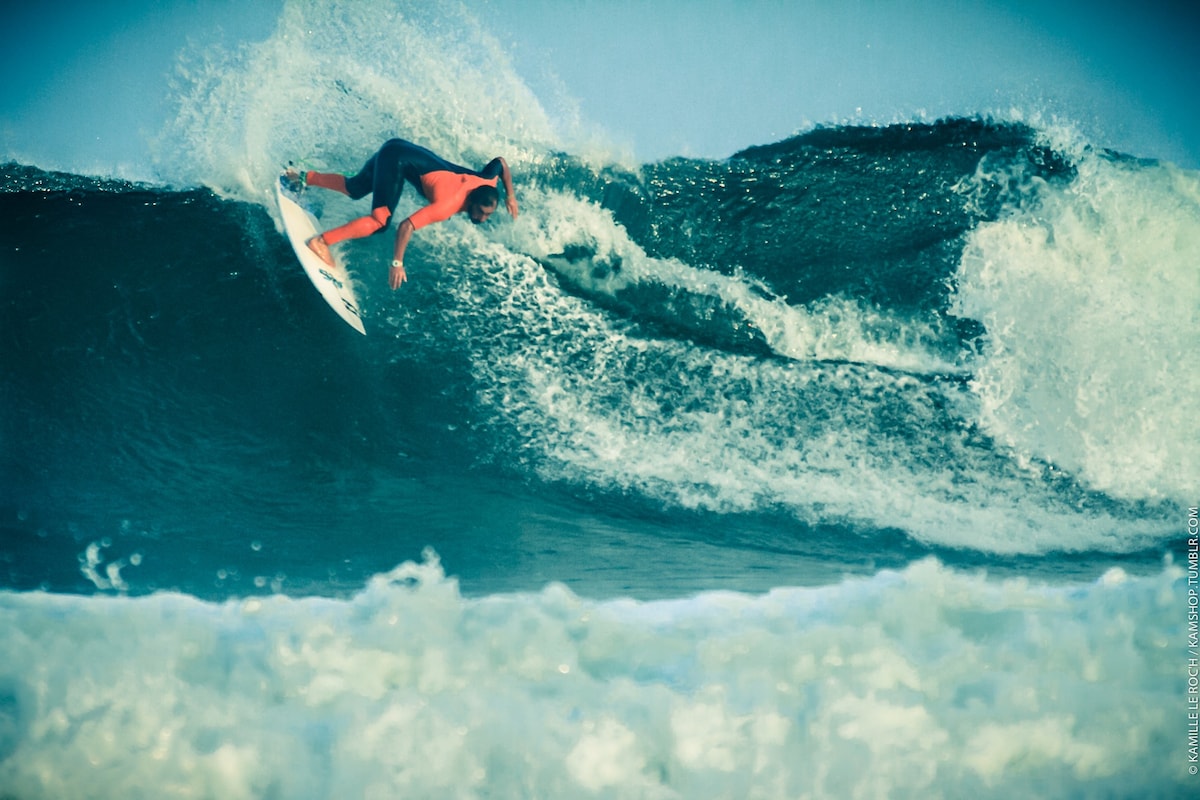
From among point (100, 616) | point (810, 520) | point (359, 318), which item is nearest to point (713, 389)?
point (810, 520)

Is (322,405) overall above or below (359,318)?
below

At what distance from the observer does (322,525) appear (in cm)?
392

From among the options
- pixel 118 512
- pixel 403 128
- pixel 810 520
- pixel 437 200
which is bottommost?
pixel 118 512

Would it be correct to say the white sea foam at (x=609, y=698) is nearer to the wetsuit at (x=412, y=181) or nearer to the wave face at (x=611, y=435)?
the wave face at (x=611, y=435)

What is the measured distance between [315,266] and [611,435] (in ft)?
7.52

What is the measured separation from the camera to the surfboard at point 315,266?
12.8 feet

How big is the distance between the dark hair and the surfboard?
1.15 meters

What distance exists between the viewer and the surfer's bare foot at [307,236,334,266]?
3.98 m

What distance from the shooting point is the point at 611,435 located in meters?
3.96

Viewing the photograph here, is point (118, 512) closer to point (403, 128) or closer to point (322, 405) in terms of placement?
point (322, 405)

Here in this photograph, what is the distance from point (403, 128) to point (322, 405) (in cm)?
238

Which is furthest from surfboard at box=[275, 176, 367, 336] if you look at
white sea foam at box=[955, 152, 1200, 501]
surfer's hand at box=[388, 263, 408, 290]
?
white sea foam at box=[955, 152, 1200, 501]

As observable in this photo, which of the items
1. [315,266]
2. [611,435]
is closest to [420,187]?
[315,266]

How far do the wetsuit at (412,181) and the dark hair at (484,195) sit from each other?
0.11 ft
